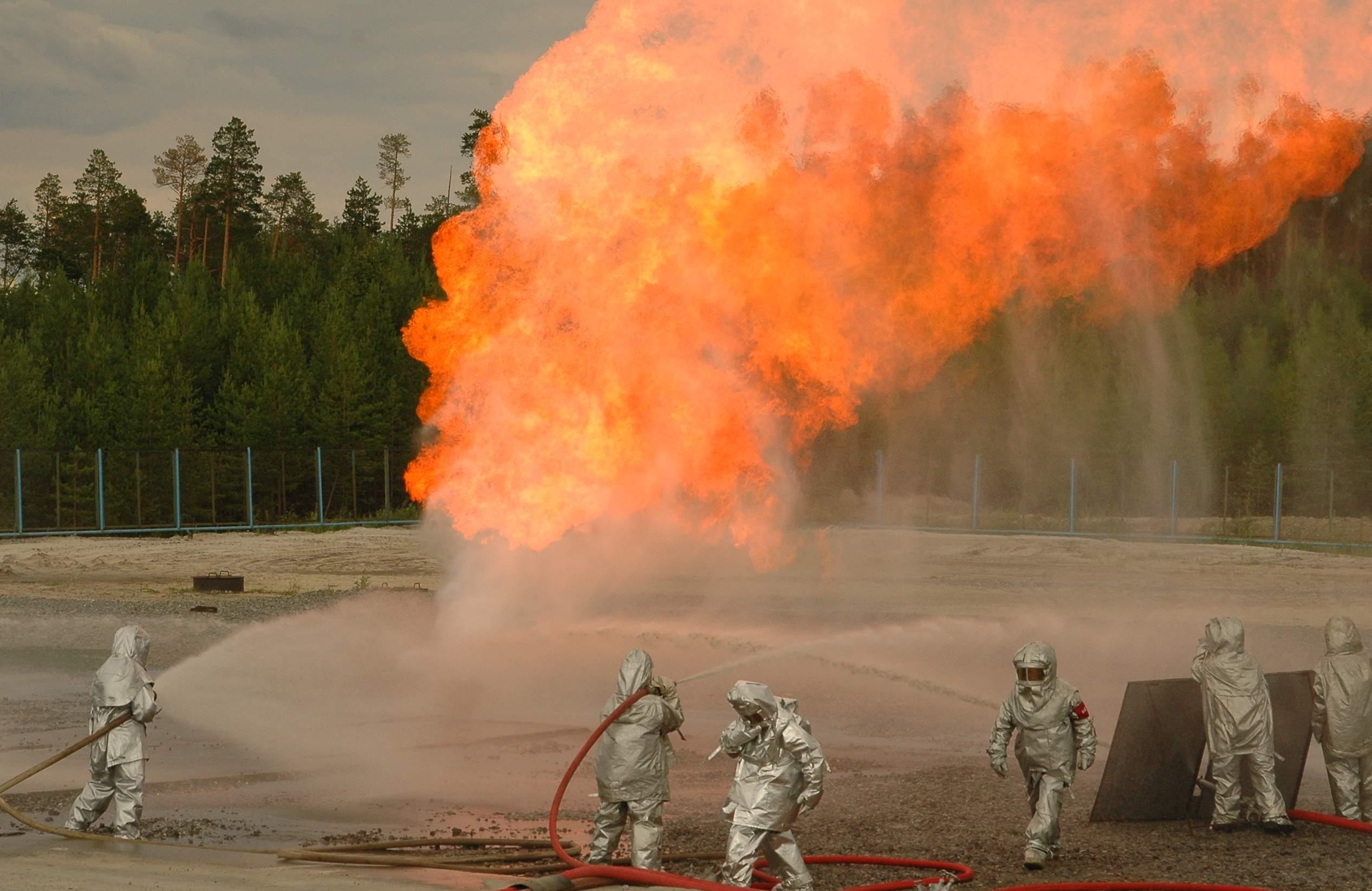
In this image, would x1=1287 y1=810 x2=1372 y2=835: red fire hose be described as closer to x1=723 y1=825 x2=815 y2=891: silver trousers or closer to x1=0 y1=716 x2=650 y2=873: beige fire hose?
x1=723 y1=825 x2=815 y2=891: silver trousers

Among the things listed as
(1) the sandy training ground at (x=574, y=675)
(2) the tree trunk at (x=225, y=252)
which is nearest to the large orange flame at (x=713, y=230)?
(1) the sandy training ground at (x=574, y=675)

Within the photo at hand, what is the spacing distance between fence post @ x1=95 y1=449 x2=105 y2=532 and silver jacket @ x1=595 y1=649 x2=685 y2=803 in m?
35.8

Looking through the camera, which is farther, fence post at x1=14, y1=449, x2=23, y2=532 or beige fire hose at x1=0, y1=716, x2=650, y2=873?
fence post at x1=14, y1=449, x2=23, y2=532

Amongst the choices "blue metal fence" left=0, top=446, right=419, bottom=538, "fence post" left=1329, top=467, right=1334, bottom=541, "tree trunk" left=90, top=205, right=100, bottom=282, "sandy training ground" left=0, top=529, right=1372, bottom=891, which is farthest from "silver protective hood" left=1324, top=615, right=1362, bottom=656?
"tree trunk" left=90, top=205, right=100, bottom=282

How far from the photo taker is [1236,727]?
11719mm

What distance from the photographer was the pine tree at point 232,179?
9050 centimetres

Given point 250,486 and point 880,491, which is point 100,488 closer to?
point 250,486

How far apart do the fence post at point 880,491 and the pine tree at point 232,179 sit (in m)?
58.4

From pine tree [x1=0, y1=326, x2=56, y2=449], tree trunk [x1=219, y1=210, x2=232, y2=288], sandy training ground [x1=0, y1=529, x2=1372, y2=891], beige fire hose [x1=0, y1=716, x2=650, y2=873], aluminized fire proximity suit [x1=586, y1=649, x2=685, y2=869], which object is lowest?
sandy training ground [x1=0, y1=529, x2=1372, y2=891]

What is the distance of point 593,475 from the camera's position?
2127 centimetres

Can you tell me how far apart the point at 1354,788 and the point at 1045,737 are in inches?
139

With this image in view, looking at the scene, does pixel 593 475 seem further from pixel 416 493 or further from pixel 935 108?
pixel 935 108

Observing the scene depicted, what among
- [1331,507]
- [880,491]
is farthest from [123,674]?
[1331,507]

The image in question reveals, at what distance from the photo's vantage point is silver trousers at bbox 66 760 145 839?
36.8 feet
